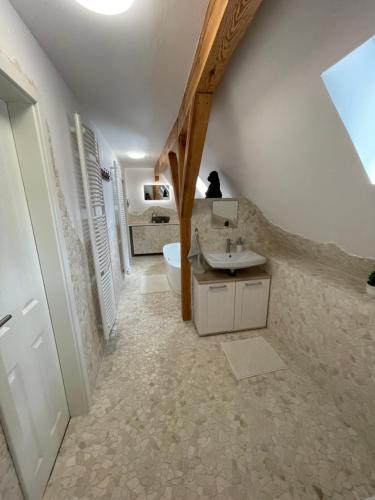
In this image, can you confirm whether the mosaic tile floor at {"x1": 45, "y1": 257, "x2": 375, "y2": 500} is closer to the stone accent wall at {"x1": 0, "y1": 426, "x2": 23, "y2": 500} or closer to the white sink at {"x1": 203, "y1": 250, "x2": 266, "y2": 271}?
the stone accent wall at {"x1": 0, "y1": 426, "x2": 23, "y2": 500}

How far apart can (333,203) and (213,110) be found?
130cm

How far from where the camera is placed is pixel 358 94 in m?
1.00

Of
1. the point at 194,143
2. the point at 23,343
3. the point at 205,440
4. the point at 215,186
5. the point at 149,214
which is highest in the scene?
the point at 194,143

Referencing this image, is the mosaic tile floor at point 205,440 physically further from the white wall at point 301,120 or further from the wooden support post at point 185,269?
the white wall at point 301,120

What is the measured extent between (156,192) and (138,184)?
1.67 ft

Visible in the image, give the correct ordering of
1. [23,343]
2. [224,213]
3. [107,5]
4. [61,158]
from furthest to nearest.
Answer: [224,213]
[61,158]
[23,343]
[107,5]

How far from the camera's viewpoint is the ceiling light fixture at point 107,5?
79 cm

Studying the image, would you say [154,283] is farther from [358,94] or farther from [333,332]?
[358,94]

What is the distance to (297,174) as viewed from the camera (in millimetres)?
1505

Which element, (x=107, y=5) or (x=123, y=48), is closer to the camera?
(x=107, y=5)

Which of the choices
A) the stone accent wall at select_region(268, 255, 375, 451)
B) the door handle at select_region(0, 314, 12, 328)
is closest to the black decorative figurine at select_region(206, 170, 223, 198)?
the stone accent wall at select_region(268, 255, 375, 451)

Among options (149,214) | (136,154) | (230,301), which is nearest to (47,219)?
(230,301)

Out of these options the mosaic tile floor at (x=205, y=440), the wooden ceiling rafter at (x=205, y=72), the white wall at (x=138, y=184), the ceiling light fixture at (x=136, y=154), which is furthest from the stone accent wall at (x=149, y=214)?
the mosaic tile floor at (x=205, y=440)

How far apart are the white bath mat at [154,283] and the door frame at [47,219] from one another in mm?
1971
